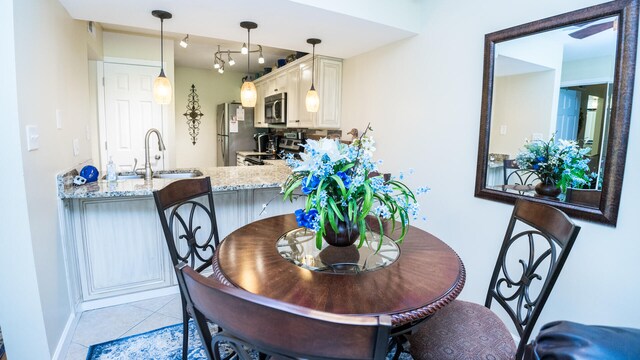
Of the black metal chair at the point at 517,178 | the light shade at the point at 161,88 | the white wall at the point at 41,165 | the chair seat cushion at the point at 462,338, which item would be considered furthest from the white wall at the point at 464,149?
the white wall at the point at 41,165

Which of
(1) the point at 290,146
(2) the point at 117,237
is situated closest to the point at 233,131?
(1) the point at 290,146

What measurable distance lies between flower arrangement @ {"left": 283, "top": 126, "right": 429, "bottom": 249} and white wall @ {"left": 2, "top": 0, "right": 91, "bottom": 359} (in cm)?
127

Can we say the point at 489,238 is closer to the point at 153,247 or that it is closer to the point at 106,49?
the point at 153,247

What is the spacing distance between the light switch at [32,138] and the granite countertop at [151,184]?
406mm

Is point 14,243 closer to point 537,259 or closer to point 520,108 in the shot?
point 537,259

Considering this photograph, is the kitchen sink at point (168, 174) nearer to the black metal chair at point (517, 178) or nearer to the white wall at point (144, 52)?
the white wall at point (144, 52)

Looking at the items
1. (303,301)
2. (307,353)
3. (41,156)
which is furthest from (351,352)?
(41,156)

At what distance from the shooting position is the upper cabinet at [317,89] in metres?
3.68

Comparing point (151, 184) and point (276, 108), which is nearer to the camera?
point (151, 184)

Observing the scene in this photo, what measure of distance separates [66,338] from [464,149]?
110 inches

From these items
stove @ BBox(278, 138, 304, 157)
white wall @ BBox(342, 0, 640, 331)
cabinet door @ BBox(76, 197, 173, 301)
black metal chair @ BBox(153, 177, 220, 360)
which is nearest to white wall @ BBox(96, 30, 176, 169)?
stove @ BBox(278, 138, 304, 157)

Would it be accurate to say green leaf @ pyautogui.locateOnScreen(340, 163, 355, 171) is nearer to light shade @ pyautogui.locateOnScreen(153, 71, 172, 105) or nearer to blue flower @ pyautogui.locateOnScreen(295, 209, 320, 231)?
blue flower @ pyautogui.locateOnScreen(295, 209, 320, 231)

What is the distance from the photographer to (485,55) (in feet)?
6.93

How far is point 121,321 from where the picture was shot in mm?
2162
